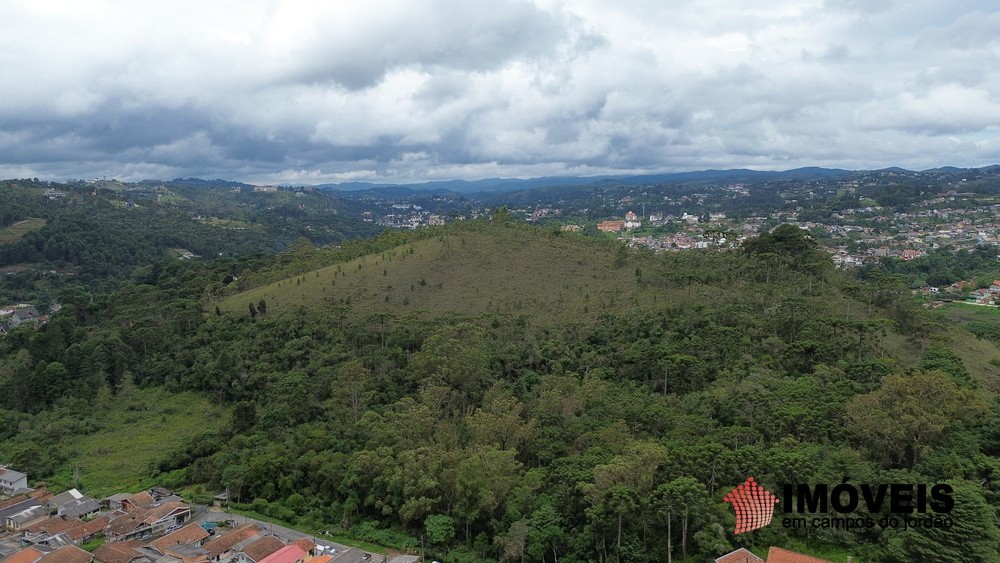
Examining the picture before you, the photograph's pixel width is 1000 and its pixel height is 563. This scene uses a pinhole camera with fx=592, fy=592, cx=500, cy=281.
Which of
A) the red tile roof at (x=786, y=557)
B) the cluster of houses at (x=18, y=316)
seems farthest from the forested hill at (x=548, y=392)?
the cluster of houses at (x=18, y=316)

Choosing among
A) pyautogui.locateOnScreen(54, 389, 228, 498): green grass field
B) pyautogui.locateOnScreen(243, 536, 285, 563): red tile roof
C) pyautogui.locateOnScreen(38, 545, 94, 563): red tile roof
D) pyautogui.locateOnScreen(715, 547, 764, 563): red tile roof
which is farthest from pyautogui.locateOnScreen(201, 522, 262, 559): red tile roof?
pyautogui.locateOnScreen(715, 547, 764, 563): red tile roof

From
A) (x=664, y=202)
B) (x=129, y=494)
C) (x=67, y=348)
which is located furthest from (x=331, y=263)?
(x=664, y=202)

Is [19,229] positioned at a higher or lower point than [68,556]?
higher

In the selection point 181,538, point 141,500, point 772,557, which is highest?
point 772,557

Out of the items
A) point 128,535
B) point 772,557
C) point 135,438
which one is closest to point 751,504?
point 772,557

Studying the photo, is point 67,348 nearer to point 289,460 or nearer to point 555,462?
point 289,460

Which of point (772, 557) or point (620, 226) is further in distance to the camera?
point (620, 226)

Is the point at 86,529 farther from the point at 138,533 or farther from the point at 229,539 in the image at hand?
the point at 229,539
